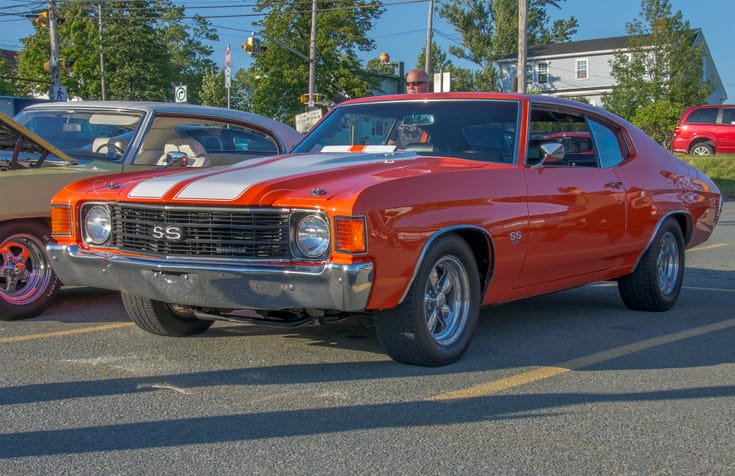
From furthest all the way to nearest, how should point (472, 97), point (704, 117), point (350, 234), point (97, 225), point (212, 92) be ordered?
point (212, 92)
point (704, 117)
point (472, 97)
point (97, 225)
point (350, 234)

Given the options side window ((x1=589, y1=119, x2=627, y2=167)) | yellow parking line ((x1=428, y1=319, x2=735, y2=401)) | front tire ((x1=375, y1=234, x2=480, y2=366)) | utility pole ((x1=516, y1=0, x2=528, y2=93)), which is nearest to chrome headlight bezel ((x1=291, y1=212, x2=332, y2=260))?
front tire ((x1=375, y1=234, x2=480, y2=366))

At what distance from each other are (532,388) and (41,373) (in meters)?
2.49

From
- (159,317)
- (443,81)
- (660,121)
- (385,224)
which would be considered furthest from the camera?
(660,121)

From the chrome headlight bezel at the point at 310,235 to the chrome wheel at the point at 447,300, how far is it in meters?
0.71

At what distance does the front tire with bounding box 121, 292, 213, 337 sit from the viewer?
542 cm

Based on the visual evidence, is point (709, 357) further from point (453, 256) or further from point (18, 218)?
point (18, 218)

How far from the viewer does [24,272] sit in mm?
6230

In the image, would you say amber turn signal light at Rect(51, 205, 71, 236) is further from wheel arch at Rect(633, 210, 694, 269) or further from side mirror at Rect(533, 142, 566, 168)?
wheel arch at Rect(633, 210, 694, 269)

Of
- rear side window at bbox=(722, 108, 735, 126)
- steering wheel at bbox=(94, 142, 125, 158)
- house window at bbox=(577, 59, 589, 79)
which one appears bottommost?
steering wheel at bbox=(94, 142, 125, 158)

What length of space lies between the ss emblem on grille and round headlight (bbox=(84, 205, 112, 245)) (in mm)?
398

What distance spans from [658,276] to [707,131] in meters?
21.7

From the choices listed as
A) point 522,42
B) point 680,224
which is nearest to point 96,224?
point 680,224

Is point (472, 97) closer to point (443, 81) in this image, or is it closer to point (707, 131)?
point (443, 81)

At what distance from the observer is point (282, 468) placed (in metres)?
3.28
